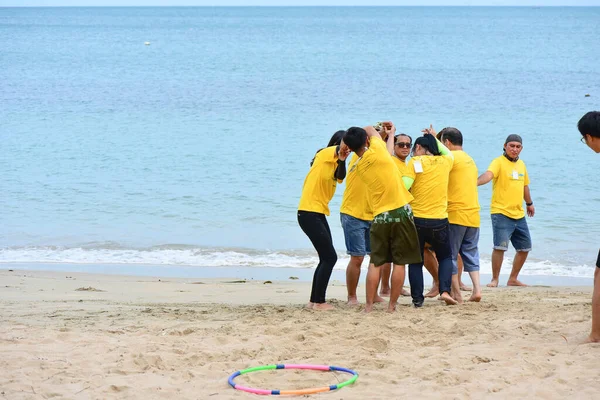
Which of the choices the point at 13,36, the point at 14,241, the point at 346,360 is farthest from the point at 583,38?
the point at 346,360

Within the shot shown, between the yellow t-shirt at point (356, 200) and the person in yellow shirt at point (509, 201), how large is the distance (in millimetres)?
1963

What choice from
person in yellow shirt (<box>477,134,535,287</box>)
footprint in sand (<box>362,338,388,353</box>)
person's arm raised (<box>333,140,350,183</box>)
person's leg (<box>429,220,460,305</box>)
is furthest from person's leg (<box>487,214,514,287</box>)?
footprint in sand (<box>362,338,388,353</box>)

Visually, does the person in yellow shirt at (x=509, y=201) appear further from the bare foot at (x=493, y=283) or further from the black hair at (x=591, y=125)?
the black hair at (x=591, y=125)

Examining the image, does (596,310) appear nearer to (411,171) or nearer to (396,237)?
(396,237)

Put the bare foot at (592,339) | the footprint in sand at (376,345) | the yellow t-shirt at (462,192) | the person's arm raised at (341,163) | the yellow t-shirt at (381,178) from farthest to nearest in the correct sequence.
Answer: the yellow t-shirt at (462,192), the person's arm raised at (341,163), the yellow t-shirt at (381,178), the footprint in sand at (376,345), the bare foot at (592,339)

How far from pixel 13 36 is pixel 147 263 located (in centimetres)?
8646

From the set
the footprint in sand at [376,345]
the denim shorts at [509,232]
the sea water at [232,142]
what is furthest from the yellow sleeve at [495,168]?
the footprint in sand at [376,345]

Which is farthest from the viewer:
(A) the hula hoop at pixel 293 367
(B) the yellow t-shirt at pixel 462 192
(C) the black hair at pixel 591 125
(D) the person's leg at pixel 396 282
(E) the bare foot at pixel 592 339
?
(B) the yellow t-shirt at pixel 462 192

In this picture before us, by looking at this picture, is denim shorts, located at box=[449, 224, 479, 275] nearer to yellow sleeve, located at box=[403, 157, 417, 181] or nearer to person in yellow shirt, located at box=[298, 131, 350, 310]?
yellow sleeve, located at box=[403, 157, 417, 181]

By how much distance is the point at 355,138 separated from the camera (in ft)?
23.1

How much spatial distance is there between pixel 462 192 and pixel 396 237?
3.87 feet

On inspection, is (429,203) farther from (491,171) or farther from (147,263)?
(147,263)

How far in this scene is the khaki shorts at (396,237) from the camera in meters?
7.14

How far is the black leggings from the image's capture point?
766 centimetres
